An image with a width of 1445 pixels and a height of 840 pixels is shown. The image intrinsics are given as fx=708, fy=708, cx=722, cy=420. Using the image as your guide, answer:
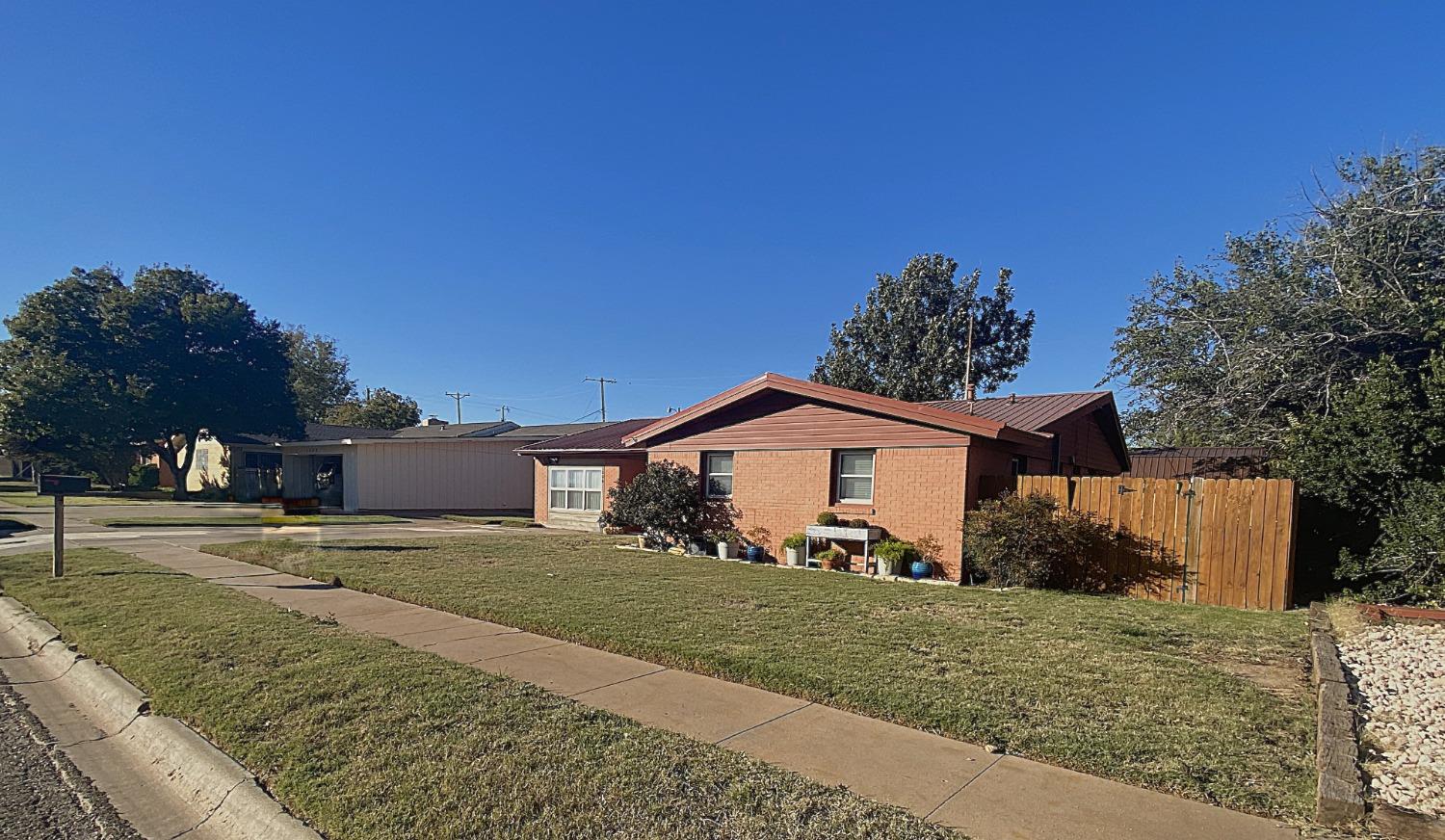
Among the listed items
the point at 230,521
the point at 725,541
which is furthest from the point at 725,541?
the point at 230,521

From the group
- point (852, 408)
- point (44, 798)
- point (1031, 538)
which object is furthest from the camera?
point (852, 408)

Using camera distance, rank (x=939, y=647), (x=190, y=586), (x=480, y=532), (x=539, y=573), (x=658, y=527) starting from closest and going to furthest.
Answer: (x=939, y=647) → (x=190, y=586) → (x=539, y=573) → (x=658, y=527) → (x=480, y=532)

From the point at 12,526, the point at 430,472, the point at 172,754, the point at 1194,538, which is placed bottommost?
the point at 12,526

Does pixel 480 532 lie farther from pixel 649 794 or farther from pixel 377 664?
pixel 649 794

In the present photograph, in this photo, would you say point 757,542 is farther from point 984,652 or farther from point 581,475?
point 581,475

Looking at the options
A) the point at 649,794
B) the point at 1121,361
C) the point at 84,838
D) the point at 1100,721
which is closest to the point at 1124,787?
the point at 1100,721

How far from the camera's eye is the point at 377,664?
5.46 m

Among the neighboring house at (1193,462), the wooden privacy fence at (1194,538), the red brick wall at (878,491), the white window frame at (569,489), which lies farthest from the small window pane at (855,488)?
the white window frame at (569,489)

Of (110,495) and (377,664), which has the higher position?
(377,664)

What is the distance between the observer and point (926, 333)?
109ft

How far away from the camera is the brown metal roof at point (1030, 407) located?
13570mm

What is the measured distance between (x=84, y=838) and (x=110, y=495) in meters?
37.8

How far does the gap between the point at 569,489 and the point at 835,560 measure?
1063cm

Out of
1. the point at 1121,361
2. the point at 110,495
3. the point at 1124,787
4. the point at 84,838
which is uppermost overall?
the point at 1121,361
